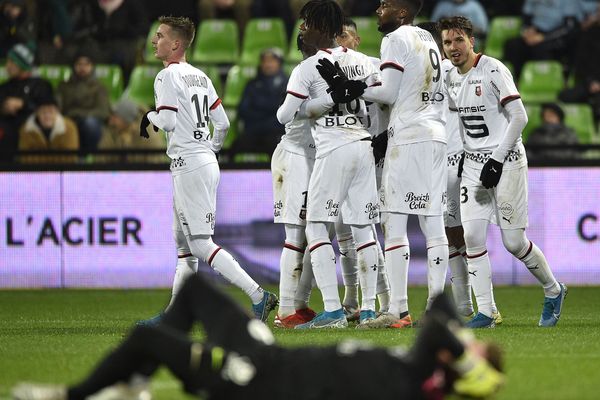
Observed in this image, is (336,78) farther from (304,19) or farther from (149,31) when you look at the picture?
(149,31)

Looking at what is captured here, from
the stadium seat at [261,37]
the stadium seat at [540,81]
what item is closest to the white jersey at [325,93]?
the stadium seat at [540,81]

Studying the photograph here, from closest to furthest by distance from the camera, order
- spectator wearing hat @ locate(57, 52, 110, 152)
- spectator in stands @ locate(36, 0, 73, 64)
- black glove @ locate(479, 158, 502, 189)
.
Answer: black glove @ locate(479, 158, 502, 189), spectator wearing hat @ locate(57, 52, 110, 152), spectator in stands @ locate(36, 0, 73, 64)

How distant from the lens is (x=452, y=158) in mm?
10719

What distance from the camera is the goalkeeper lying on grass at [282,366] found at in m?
4.77

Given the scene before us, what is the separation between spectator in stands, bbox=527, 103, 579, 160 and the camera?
14484mm

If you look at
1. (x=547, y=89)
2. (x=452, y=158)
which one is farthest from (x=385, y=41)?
(x=547, y=89)

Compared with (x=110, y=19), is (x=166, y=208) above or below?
below

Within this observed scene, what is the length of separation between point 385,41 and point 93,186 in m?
A: 5.80

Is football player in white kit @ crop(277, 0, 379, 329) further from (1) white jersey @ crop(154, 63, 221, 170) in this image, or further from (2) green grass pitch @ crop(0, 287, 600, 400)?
(1) white jersey @ crop(154, 63, 221, 170)

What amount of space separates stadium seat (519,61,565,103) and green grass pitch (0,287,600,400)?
3.90m

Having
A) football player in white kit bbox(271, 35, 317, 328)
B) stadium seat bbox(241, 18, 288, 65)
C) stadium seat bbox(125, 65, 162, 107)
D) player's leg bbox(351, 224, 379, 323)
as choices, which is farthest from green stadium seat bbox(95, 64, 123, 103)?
player's leg bbox(351, 224, 379, 323)

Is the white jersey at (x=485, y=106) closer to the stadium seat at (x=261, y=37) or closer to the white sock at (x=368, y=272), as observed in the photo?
the white sock at (x=368, y=272)

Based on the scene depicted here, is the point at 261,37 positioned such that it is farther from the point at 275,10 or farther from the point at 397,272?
the point at 397,272

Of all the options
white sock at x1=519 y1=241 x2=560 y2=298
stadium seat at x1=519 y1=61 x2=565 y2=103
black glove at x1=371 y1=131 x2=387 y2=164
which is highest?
stadium seat at x1=519 y1=61 x2=565 y2=103
